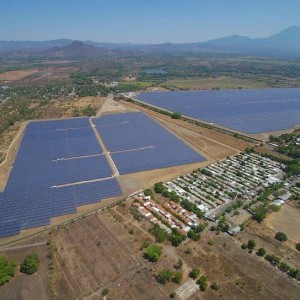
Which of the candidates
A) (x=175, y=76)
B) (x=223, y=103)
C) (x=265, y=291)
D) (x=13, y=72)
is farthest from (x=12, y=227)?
(x=13, y=72)

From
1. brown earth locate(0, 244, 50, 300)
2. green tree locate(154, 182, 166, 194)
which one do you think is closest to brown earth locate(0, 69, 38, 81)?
green tree locate(154, 182, 166, 194)

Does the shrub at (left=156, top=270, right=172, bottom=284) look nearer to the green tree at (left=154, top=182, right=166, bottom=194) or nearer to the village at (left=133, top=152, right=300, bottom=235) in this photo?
the village at (left=133, top=152, right=300, bottom=235)

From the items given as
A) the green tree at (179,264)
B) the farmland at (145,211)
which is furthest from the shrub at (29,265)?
the green tree at (179,264)

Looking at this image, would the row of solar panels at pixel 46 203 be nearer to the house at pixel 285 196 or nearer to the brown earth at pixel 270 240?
the brown earth at pixel 270 240

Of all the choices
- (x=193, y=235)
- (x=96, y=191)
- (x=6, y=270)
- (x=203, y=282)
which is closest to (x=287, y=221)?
(x=193, y=235)

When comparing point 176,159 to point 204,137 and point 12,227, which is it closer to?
point 204,137
